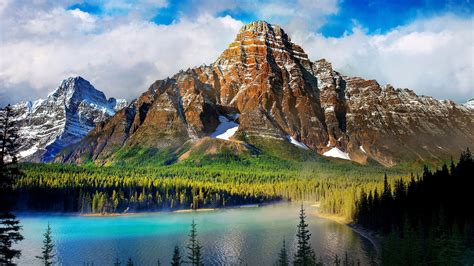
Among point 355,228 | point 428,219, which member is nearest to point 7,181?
point 428,219

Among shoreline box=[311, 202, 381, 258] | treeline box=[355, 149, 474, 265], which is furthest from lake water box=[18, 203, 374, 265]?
treeline box=[355, 149, 474, 265]

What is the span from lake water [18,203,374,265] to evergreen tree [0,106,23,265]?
2187 inches

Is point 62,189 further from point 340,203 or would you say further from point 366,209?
point 366,209

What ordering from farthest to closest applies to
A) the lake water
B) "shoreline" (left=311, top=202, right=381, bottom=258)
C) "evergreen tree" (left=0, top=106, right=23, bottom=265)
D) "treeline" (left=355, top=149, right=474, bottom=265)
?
"shoreline" (left=311, top=202, right=381, bottom=258) → the lake water → "treeline" (left=355, top=149, right=474, bottom=265) → "evergreen tree" (left=0, top=106, right=23, bottom=265)

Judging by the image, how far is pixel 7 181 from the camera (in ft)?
113

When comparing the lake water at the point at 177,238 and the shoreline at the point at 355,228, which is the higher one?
the shoreline at the point at 355,228

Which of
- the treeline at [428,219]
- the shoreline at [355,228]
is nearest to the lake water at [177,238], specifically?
the shoreline at [355,228]

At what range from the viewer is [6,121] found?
117 ft

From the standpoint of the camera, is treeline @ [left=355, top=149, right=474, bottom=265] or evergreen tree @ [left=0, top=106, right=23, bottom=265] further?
treeline @ [left=355, top=149, right=474, bottom=265]

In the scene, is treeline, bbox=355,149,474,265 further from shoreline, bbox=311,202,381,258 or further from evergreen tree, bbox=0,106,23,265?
evergreen tree, bbox=0,106,23,265

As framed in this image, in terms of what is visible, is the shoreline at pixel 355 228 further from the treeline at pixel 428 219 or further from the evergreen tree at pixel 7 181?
the evergreen tree at pixel 7 181

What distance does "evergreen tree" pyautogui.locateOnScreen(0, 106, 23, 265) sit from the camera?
34.5m

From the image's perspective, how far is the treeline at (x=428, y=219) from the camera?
59875 mm

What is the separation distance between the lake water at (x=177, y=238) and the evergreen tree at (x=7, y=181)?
2187 inches
